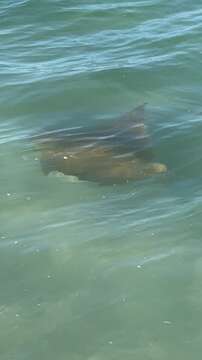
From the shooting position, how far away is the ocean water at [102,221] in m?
5.04

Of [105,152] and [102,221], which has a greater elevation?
[105,152]

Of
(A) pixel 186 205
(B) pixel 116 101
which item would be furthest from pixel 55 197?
(B) pixel 116 101

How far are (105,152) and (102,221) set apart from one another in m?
1.36

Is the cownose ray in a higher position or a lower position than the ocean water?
higher

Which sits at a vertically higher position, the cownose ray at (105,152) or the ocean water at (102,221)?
the cownose ray at (105,152)

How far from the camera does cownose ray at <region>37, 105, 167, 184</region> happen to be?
7098mm

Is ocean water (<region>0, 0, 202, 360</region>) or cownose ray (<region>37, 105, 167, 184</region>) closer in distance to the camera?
ocean water (<region>0, 0, 202, 360</region>)

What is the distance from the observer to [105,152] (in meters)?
7.55

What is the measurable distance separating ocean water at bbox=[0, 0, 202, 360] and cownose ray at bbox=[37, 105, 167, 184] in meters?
0.12

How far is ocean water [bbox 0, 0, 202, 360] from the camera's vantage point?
5035 millimetres

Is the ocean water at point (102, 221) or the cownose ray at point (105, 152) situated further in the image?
the cownose ray at point (105, 152)

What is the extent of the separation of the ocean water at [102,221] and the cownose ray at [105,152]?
0.41 feet

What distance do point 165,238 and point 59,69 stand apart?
537 cm

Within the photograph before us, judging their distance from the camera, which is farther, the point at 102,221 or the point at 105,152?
the point at 105,152
